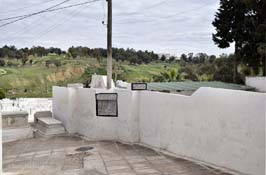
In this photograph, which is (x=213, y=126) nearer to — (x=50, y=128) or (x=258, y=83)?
(x=50, y=128)

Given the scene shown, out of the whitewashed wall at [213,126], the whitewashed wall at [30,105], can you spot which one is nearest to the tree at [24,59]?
the whitewashed wall at [30,105]

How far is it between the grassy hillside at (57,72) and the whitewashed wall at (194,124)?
66.8 ft

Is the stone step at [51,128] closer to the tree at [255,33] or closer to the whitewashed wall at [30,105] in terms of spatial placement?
the whitewashed wall at [30,105]

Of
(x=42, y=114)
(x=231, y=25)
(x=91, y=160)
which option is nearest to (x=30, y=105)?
(x=42, y=114)

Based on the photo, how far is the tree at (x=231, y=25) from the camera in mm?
18109

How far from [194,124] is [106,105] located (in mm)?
A: 3672

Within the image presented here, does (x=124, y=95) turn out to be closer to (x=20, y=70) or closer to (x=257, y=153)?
(x=257, y=153)

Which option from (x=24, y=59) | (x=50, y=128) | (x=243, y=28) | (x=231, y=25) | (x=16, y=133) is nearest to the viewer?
(x=16, y=133)

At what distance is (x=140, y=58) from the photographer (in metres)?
38.2

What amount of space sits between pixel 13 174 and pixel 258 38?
1490 centimetres

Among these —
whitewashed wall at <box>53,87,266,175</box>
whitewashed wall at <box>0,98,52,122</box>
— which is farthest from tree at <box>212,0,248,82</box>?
whitewashed wall at <box>53,87,266,175</box>

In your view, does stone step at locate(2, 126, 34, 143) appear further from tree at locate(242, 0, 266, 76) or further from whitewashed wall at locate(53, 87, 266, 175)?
tree at locate(242, 0, 266, 76)

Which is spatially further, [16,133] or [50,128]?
[50,128]

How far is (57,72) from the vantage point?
35.3m
